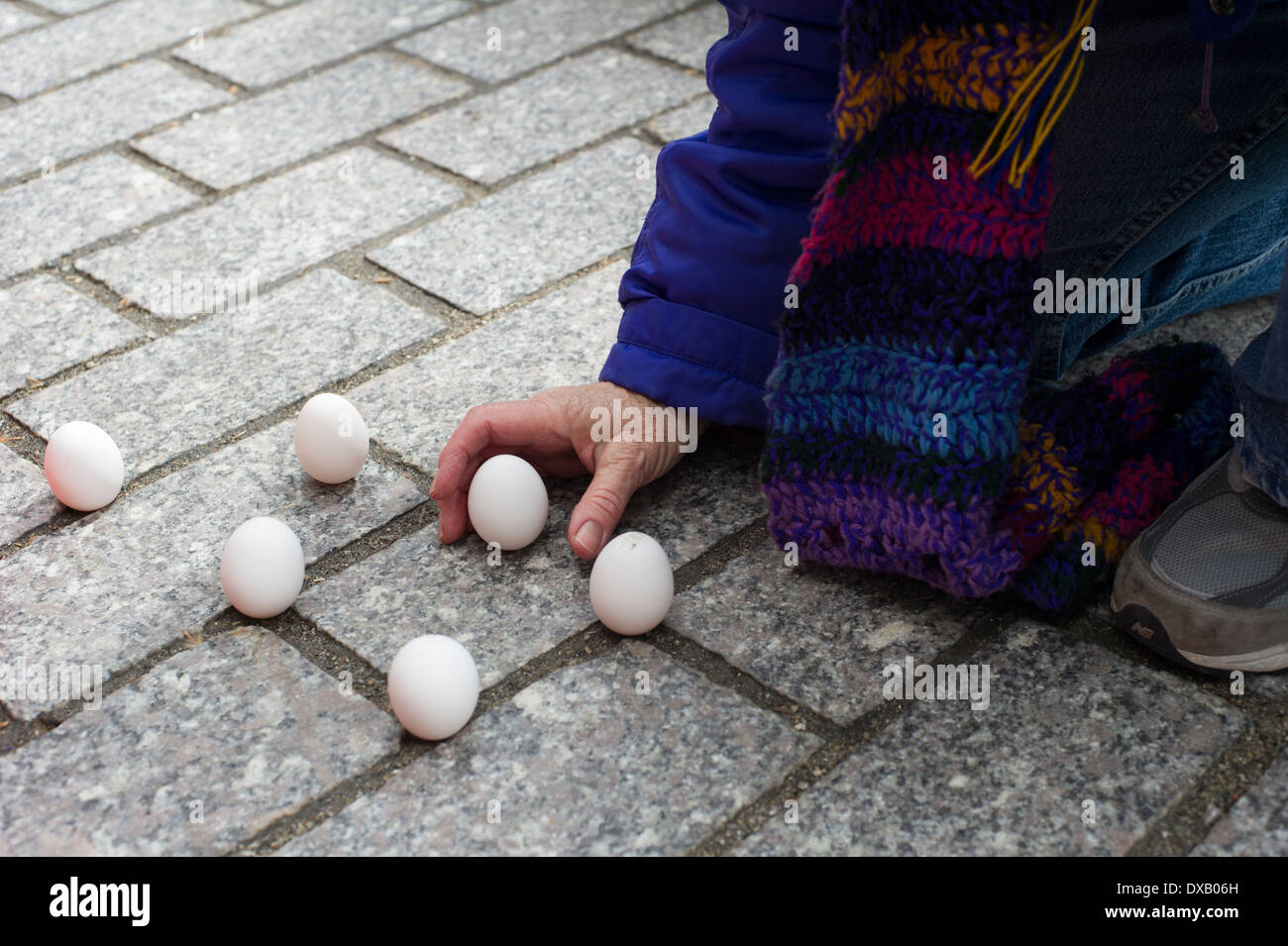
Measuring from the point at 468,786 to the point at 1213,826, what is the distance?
73 cm

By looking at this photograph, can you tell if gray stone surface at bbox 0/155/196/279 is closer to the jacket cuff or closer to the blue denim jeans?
the jacket cuff

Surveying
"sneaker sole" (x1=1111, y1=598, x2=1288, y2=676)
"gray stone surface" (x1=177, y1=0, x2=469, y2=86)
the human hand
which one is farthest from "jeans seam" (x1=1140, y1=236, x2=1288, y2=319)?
"gray stone surface" (x1=177, y1=0, x2=469, y2=86)

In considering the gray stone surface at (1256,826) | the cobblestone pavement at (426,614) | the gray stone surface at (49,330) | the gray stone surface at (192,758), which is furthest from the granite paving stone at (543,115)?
the gray stone surface at (1256,826)

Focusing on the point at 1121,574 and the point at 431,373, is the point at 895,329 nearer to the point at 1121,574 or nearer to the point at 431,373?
the point at 1121,574

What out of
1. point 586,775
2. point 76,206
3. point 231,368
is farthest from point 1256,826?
point 76,206

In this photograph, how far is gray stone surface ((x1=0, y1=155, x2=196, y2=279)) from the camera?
2.30 meters

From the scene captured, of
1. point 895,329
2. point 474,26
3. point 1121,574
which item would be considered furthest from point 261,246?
point 1121,574

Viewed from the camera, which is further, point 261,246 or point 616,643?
point 261,246

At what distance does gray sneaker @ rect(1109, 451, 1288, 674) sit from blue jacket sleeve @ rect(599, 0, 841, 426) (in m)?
0.53

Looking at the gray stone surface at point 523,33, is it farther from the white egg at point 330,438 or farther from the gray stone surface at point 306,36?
the white egg at point 330,438

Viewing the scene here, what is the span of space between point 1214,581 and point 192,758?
1.11 meters

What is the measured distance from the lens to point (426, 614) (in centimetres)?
153

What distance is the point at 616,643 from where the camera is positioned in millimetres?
1489
